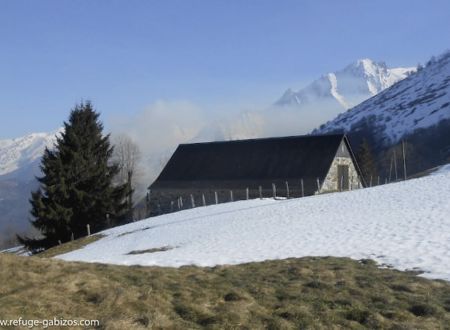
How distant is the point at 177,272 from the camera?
1164 centimetres

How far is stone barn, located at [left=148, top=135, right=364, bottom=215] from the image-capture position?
44.4 m

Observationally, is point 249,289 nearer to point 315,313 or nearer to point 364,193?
point 315,313

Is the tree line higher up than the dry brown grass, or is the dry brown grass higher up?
the tree line

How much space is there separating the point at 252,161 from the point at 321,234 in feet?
101

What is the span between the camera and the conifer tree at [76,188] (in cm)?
3812

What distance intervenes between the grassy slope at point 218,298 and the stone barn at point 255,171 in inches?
1226

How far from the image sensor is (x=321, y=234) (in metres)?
18.2

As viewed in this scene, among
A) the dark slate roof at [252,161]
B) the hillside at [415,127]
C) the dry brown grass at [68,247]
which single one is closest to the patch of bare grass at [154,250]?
the dry brown grass at [68,247]

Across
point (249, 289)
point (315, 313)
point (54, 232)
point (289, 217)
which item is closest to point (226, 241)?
point (289, 217)

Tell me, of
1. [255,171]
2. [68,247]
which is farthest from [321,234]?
[255,171]

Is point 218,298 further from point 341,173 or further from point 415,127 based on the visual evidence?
point 415,127

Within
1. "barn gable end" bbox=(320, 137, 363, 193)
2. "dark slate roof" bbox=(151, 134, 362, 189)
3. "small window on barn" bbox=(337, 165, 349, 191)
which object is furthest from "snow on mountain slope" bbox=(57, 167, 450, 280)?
"small window on barn" bbox=(337, 165, 349, 191)

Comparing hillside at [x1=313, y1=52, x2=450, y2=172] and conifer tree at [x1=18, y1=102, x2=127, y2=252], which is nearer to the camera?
conifer tree at [x1=18, y1=102, x2=127, y2=252]

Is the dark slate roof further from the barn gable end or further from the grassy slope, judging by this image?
the grassy slope
